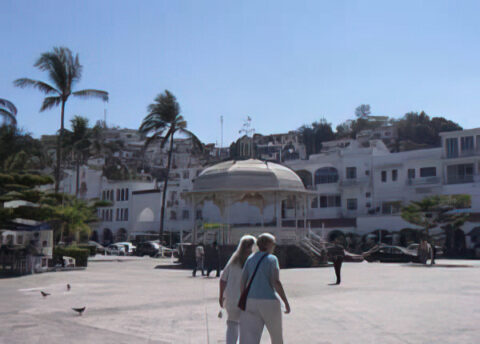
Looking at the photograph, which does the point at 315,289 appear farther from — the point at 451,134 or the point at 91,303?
the point at 451,134

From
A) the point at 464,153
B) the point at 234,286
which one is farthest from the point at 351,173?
the point at 234,286

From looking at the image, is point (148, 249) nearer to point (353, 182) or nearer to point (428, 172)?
point (353, 182)

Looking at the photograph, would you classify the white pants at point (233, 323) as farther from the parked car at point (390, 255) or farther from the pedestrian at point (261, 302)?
the parked car at point (390, 255)

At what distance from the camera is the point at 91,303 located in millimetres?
13195

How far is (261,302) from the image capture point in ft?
20.0

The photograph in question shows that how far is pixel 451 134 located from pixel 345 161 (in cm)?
1111

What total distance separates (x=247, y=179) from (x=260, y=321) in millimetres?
24435

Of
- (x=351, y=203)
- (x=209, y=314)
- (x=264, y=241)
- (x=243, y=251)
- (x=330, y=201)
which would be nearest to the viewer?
(x=264, y=241)

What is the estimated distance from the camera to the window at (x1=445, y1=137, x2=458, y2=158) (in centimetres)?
5231

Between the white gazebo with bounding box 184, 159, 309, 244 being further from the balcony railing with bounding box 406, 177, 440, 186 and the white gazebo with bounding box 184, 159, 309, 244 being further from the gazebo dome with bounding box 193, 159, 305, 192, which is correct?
the balcony railing with bounding box 406, 177, 440, 186

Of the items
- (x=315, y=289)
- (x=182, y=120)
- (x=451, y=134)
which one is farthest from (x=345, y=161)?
(x=315, y=289)

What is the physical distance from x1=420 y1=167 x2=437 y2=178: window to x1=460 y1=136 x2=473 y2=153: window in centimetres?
319

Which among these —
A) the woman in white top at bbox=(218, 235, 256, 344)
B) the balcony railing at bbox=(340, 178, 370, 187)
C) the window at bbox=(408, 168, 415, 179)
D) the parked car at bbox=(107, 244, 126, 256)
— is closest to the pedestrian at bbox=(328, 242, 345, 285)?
the woman in white top at bbox=(218, 235, 256, 344)

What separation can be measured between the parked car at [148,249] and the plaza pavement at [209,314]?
30369mm
